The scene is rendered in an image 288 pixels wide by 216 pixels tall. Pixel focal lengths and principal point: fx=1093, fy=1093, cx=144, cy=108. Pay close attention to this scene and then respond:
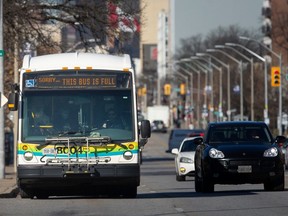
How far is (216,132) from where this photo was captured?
2519 cm

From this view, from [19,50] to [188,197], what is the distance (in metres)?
17.6

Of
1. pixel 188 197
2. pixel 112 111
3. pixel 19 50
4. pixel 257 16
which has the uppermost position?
pixel 257 16

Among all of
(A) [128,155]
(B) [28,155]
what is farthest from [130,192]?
(B) [28,155]

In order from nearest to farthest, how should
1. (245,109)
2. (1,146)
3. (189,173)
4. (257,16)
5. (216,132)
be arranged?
(216,132) < (1,146) < (189,173) < (245,109) < (257,16)

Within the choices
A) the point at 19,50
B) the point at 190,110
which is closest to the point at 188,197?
the point at 19,50

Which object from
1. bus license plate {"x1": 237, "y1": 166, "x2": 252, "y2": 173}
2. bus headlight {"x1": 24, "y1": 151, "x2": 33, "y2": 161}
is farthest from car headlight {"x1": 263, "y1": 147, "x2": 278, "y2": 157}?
bus headlight {"x1": 24, "y1": 151, "x2": 33, "y2": 161}

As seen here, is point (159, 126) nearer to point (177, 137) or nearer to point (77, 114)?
point (177, 137)

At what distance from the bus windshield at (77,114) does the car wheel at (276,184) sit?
439cm

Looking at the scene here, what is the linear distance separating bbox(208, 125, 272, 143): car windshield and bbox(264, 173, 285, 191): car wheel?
92cm

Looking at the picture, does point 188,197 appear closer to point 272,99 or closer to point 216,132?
point 216,132

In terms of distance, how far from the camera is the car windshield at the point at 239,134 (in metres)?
25.0

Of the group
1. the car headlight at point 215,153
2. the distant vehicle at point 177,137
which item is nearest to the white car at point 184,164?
the car headlight at point 215,153

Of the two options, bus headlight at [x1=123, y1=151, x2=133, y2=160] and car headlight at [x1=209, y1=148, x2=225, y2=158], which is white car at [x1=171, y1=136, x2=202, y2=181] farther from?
bus headlight at [x1=123, y1=151, x2=133, y2=160]

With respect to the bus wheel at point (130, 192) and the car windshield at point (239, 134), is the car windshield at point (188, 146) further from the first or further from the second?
the bus wheel at point (130, 192)
